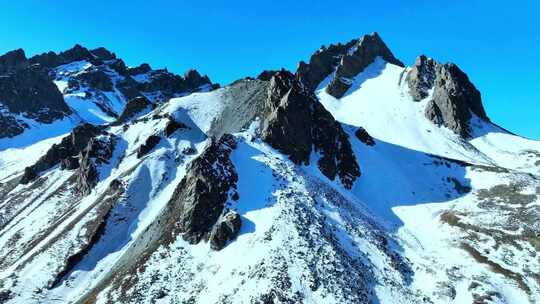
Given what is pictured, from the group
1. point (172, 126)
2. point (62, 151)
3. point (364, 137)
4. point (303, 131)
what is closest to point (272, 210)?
point (303, 131)

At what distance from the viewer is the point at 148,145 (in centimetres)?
7744

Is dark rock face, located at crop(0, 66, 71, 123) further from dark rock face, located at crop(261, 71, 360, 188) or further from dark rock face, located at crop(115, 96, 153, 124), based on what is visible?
dark rock face, located at crop(261, 71, 360, 188)

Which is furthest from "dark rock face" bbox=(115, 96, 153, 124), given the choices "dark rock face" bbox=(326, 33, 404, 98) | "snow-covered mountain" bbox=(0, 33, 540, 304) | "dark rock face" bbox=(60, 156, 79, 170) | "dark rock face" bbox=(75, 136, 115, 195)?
"dark rock face" bbox=(326, 33, 404, 98)

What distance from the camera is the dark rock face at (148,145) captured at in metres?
76.6

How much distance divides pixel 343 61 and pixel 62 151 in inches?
3249

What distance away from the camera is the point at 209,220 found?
54812mm

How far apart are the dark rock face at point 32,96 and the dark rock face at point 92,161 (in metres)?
88.4

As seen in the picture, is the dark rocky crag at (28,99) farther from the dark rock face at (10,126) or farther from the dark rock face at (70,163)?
the dark rock face at (70,163)

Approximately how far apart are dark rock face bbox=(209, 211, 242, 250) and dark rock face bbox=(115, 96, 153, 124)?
58.8 meters

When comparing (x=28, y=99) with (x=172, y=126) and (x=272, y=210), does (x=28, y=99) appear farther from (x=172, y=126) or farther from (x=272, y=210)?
(x=272, y=210)

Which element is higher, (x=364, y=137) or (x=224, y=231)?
(x=364, y=137)

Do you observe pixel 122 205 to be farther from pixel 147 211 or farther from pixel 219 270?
pixel 219 270

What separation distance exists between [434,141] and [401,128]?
751 cm

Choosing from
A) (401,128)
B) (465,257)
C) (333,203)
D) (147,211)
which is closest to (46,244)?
(147,211)
